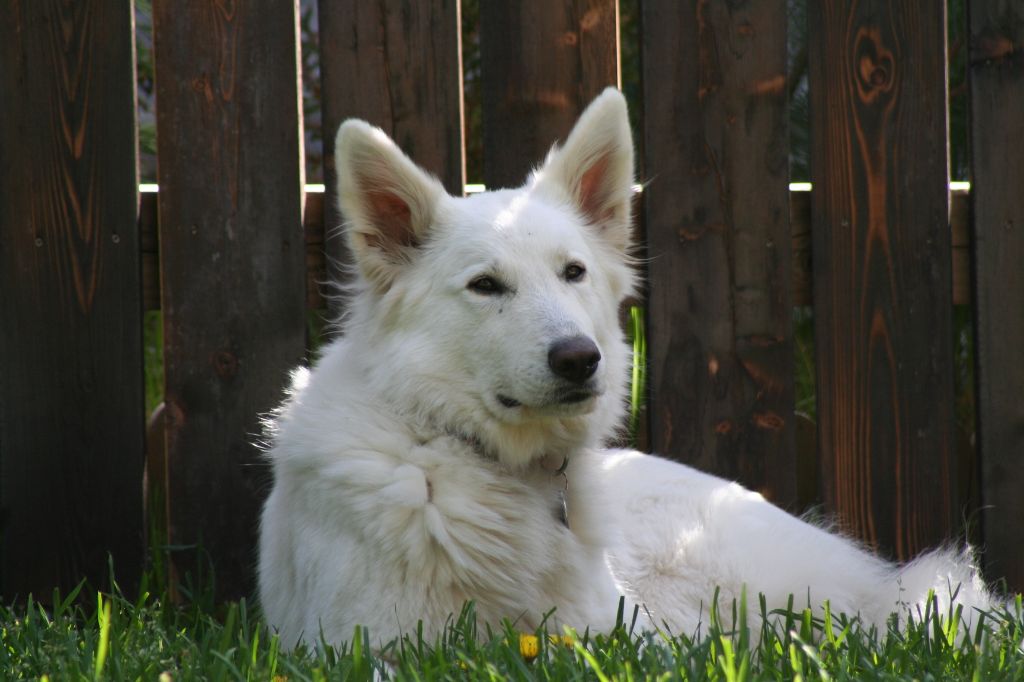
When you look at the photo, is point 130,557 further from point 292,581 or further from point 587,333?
point 587,333

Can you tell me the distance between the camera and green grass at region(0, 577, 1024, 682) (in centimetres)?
243

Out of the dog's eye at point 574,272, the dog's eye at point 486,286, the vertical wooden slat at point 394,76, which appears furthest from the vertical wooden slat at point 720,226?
the dog's eye at point 486,286

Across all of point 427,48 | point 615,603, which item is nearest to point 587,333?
point 615,603

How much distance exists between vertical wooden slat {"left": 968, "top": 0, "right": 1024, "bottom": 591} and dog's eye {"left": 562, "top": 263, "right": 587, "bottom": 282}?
1.73 m

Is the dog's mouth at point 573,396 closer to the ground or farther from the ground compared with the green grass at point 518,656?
farther from the ground

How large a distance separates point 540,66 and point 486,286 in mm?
1179

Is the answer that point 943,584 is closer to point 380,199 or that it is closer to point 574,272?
point 574,272

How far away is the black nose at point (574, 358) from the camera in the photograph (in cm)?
303

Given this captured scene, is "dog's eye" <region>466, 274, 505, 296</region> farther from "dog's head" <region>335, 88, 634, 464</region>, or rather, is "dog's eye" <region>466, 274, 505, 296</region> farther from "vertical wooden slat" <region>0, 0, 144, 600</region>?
"vertical wooden slat" <region>0, 0, 144, 600</region>

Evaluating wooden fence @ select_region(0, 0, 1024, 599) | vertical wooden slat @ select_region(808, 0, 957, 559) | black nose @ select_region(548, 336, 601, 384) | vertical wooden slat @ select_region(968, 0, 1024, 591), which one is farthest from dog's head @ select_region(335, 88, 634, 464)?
vertical wooden slat @ select_region(968, 0, 1024, 591)

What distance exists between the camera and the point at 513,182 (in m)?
4.20

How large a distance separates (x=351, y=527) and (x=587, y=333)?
83 cm

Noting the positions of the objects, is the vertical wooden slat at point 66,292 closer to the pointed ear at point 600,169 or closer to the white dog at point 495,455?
the white dog at point 495,455

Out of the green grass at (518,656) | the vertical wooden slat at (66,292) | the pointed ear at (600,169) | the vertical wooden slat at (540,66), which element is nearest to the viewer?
the green grass at (518,656)
